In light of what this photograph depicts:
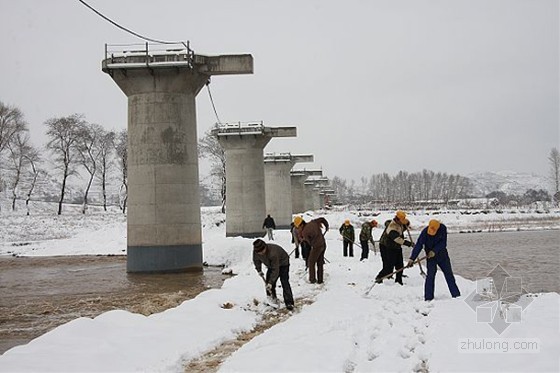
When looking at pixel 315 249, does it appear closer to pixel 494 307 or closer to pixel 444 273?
pixel 444 273

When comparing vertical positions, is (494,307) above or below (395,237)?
below

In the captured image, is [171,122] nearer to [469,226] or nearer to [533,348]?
[533,348]

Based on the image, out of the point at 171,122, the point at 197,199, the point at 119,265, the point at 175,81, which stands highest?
the point at 175,81

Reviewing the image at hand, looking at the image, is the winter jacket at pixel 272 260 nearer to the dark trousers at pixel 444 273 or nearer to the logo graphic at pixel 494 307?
the dark trousers at pixel 444 273

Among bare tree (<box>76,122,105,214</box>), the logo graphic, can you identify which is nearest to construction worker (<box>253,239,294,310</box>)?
the logo graphic

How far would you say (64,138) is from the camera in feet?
184

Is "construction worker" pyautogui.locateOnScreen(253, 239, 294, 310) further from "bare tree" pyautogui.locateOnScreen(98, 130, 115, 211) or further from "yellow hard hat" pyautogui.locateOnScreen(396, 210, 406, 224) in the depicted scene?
"bare tree" pyautogui.locateOnScreen(98, 130, 115, 211)

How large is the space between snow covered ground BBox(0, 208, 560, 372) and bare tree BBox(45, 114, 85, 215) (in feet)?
158

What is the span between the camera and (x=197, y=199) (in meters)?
22.1

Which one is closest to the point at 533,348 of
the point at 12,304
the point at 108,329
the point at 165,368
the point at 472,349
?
the point at 472,349

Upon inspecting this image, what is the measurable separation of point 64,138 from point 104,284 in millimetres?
41253

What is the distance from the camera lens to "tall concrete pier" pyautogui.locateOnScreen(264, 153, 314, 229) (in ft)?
171

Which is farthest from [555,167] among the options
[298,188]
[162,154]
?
[162,154]

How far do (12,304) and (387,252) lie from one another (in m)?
10.3
